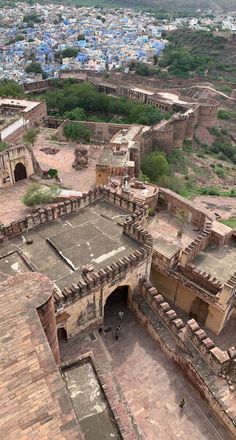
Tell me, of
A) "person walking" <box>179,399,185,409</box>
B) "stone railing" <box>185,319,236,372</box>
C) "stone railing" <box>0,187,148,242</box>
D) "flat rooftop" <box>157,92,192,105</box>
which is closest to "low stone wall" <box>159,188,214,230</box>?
"stone railing" <box>0,187,148,242</box>

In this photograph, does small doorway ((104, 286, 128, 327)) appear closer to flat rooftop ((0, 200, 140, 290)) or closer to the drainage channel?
flat rooftop ((0, 200, 140, 290))

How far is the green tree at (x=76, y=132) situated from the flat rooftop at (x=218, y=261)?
33830 millimetres

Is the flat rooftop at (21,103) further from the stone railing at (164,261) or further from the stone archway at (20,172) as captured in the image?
the stone railing at (164,261)

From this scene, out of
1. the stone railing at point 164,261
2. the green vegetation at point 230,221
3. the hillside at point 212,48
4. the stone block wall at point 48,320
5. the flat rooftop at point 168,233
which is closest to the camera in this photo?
the stone block wall at point 48,320

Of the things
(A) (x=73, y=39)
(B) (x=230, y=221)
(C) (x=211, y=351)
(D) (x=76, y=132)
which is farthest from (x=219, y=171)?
(A) (x=73, y=39)

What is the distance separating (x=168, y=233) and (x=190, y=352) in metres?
11.0

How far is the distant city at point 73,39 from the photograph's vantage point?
3826 inches

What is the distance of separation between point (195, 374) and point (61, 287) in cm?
782

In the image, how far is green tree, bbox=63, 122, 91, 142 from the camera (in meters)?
54.1

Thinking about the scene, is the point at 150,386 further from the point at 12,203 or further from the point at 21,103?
the point at 21,103

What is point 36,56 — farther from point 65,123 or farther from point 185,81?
point 65,123

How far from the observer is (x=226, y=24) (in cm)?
15300

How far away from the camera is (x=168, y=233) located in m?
27.9

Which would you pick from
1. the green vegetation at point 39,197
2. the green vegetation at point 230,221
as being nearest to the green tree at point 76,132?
the green vegetation at point 39,197
